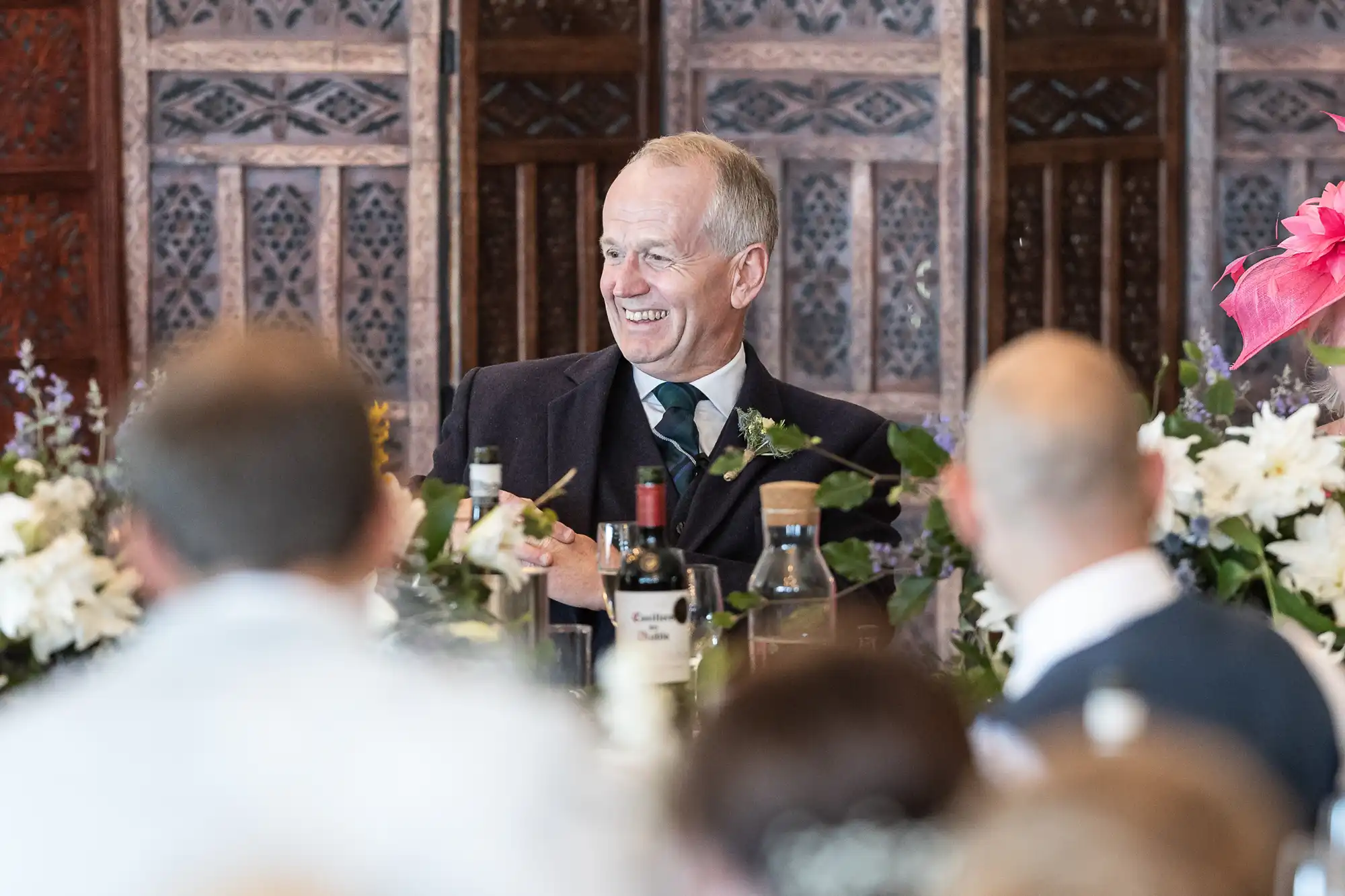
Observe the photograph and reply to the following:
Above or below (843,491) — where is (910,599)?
below

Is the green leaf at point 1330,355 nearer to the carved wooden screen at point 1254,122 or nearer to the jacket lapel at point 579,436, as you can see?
the jacket lapel at point 579,436

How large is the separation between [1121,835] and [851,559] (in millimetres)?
1269

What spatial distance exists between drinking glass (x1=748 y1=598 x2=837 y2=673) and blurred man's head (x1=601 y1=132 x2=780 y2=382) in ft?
3.22

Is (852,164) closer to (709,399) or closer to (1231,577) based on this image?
(709,399)

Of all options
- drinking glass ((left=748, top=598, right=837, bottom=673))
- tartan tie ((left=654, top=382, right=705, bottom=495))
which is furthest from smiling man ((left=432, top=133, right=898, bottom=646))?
drinking glass ((left=748, top=598, right=837, bottom=673))

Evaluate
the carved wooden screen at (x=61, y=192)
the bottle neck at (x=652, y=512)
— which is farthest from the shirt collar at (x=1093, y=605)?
the carved wooden screen at (x=61, y=192)

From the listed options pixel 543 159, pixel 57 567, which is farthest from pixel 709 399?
pixel 543 159

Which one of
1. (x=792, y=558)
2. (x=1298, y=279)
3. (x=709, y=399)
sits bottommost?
(x=792, y=558)

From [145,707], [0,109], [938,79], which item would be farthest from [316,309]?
[145,707]

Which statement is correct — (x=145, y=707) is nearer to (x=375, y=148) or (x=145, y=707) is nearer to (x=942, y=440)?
(x=942, y=440)

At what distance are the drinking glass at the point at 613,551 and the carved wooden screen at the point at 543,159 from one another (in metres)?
2.40

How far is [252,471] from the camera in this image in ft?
3.88

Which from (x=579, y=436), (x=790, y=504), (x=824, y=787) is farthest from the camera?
(x=579, y=436)

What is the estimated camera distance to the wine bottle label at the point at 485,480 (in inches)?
75.5
